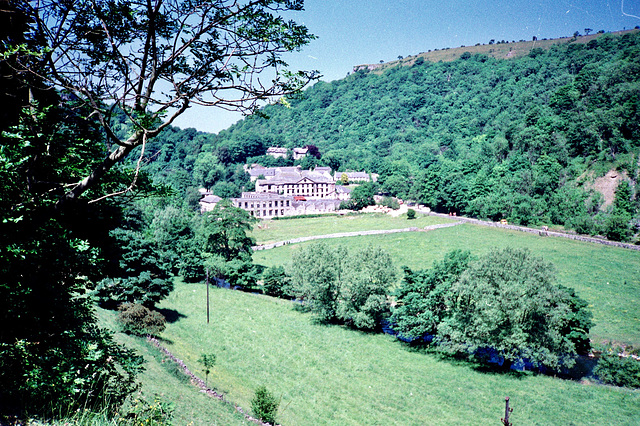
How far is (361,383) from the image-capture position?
22.9 metres

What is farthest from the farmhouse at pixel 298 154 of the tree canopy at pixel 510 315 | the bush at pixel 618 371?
the bush at pixel 618 371

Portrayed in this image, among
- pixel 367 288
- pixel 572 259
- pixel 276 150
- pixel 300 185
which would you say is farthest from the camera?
pixel 276 150

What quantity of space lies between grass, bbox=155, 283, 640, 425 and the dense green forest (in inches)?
602

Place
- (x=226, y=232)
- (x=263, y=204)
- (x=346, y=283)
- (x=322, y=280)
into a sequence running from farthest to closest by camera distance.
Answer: (x=263, y=204)
(x=226, y=232)
(x=322, y=280)
(x=346, y=283)

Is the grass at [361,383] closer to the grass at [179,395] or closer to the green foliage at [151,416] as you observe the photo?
the grass at [179,395]

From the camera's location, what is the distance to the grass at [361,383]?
1945 centimetres

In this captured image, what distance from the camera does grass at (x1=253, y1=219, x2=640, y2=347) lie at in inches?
1267

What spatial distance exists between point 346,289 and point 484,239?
95.3 feet

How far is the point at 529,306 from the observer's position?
24219 mm

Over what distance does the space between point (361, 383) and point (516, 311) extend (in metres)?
10.8

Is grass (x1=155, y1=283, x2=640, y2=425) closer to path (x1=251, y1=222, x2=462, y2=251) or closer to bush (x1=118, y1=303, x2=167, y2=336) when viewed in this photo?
bush (x1=118, y1=303, x2=167, y2=336)

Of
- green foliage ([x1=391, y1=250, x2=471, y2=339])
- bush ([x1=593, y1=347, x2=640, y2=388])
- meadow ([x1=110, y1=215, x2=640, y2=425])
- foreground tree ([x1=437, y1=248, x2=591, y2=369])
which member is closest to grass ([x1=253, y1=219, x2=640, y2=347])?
meadow ([x1=110, y1=215, x2=640, y2=425])

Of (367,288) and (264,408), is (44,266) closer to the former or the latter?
(264,408)

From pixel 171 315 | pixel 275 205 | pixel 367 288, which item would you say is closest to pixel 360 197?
pixel 275 205
